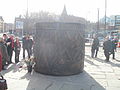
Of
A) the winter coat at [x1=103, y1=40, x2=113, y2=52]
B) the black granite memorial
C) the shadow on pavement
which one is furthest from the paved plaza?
the winter coat at [x1=103, y1=40, x2=113, y2=52]

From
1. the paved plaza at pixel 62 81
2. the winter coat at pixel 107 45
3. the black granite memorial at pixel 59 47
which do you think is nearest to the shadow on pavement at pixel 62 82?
the paved plaza at pixel 62 81

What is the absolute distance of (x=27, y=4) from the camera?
32.2 meters

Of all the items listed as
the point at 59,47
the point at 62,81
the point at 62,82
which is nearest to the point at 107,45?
the point at 59,47

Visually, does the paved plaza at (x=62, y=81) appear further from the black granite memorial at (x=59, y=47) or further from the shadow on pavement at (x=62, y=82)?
the black granite memorial at (x=59, y=47)

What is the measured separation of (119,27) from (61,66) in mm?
54263

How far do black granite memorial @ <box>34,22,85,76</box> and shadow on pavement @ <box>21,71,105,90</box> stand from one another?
377 millimetres

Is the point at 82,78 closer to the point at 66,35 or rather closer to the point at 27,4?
the point at 66,35

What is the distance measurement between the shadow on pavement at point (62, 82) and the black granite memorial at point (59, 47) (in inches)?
14.8

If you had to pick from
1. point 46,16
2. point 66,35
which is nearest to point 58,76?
point 66,35

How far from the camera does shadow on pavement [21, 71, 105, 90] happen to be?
6.70 meters

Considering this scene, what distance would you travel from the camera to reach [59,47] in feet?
26.5

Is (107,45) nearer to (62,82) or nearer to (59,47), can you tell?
(59,47)

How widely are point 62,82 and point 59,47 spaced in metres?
1.49

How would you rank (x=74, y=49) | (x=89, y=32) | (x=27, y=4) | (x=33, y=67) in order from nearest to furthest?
(x=74, y=49) < (x=33, y=67) < (x=27, y=4) < (x=89, y=32)
